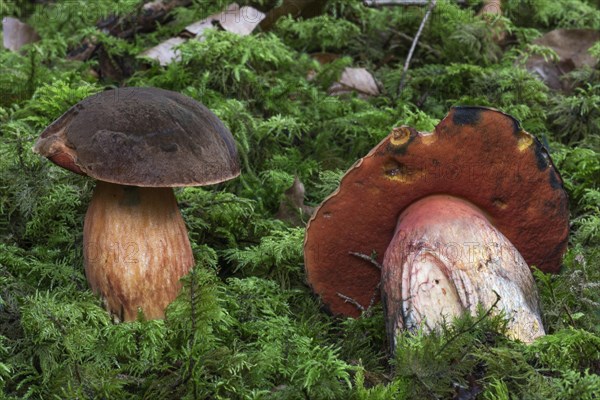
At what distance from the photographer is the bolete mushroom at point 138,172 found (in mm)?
1645

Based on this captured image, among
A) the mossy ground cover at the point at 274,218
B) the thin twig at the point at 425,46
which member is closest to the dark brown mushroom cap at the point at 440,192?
the mossy ground cover at the point at 274,218

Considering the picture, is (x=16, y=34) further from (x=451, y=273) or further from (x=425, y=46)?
(x=451, y=273)

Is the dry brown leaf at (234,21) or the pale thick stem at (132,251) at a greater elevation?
the pale thick stem at (132,251)

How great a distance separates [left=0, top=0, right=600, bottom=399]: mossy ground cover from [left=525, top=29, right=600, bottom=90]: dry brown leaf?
4.2 inches

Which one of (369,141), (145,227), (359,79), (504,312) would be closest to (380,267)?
(504,312)

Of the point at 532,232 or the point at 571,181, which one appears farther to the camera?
the point at 571,181

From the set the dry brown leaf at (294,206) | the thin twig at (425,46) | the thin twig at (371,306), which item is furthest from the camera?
the thin twig at (425,46)

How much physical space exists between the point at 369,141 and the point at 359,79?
1.99 ft

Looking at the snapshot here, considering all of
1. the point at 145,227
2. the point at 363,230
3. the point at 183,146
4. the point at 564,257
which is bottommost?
the point at 564,257

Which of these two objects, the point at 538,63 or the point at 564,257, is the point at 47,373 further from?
the point at 538,63

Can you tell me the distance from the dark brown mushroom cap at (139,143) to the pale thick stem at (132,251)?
0.65 ft

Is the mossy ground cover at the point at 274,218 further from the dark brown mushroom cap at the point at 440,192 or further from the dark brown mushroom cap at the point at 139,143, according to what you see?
the dark brown mushroom cap at the point at 139,143

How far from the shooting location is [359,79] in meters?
3.36

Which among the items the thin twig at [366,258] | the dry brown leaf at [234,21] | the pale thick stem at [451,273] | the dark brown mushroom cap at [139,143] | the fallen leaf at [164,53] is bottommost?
the thin twig at [366,258]
